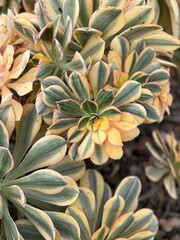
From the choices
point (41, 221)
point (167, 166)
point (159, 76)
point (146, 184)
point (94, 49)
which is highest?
point (94, 49)

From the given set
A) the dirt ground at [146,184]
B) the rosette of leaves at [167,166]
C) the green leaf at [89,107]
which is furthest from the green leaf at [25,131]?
the dirt ground at [146,184]

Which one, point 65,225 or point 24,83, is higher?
point 24,83

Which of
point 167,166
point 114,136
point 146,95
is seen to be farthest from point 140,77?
point 167,166

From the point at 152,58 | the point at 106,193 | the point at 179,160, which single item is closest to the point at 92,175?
the point at 106,193

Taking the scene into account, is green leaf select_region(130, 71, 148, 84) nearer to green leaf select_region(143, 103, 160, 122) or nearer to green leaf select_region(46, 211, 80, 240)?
green leaf select_region(143, 103, 160, 122)

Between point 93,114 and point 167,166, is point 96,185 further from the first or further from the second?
point 167,166

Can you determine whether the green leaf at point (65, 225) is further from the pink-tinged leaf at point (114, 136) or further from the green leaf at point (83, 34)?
the green leaf at point (83, 34)
